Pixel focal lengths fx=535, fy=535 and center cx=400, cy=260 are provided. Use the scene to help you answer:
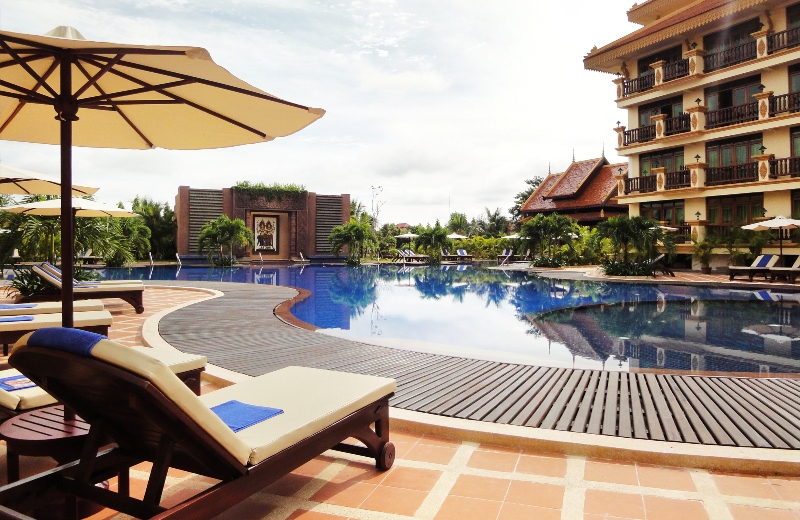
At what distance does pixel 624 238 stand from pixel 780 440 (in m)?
16.1

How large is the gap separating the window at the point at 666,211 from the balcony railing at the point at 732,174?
5.61 ft

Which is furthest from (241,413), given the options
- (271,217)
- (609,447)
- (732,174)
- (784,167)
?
(271,217)

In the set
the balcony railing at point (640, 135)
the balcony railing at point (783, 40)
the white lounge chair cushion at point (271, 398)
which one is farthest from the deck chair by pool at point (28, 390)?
the balcony railing at point (640, 135)

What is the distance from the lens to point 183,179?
3164cm

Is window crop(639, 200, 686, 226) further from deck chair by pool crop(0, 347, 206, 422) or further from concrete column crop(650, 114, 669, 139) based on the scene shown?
deck chair by pool crop(0, 347, 206, 422)

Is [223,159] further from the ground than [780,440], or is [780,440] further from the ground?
[223,159]

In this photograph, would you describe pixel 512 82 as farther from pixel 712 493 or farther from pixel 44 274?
pixel 712 493

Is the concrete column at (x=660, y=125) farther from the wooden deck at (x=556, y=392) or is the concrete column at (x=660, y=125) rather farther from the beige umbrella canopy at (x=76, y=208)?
the beige umbrella canopy at (x=76, y=208)

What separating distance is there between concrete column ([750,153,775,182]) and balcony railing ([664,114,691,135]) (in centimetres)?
316

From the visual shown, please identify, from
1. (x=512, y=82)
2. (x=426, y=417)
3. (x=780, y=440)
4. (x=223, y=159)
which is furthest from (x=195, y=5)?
(x=223, y=159)

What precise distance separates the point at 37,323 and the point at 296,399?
10.4 feet

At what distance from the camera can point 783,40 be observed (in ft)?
58.5

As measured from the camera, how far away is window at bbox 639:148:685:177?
2162cm

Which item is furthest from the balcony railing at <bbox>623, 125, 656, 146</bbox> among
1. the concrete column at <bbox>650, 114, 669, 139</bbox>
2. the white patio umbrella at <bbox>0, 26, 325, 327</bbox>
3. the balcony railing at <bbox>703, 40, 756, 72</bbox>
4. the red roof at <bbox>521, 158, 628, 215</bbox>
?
the white patio umbrella at <bbox>0, 26, 325, 327</bbox>
